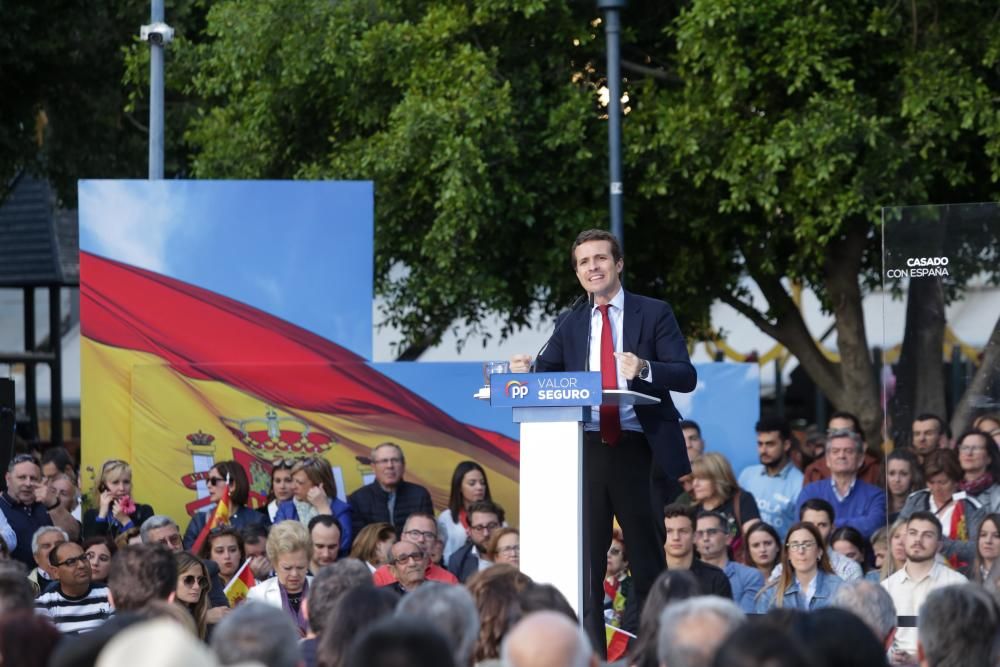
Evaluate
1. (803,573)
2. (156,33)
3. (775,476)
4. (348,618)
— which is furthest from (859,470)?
(348,618)

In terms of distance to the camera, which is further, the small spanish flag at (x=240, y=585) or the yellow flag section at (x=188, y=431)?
the yellow flag section at (x=188, y=431)

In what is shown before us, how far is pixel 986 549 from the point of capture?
905 centimetres

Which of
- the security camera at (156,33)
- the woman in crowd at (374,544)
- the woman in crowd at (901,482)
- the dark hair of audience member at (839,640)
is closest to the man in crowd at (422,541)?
the woman in crowd at (374,544)

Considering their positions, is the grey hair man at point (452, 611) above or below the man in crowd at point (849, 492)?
below

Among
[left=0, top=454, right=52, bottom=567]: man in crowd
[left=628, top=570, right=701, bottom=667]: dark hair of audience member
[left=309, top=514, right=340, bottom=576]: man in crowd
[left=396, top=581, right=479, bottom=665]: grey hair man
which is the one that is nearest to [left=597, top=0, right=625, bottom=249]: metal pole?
[left=309, top=514, right=340, bottom=576]: man in crowd

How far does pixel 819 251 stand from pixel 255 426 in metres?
Result: 5.28

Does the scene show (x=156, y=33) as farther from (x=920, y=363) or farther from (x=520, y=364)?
(x=520, y=364)

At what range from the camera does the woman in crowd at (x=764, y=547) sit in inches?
393

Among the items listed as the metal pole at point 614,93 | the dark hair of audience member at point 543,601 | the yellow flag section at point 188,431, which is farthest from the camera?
the metal pole at point 614,93

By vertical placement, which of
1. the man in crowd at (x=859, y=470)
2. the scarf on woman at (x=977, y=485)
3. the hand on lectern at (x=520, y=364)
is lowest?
the scarf on woman at (x=977, y=485)

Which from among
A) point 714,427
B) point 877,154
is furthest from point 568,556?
point 877,154

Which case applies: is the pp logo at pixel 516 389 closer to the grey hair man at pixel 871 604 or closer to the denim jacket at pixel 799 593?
the grey hair man at pixel 871 604

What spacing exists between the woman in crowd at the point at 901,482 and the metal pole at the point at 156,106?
22.3ft

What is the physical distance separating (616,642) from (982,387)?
3554mm
